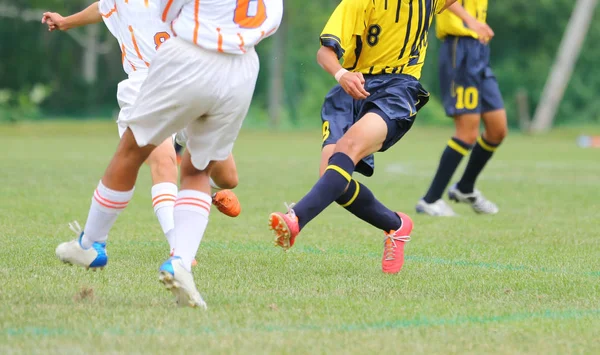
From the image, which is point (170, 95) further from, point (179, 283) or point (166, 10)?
point (179, 283)

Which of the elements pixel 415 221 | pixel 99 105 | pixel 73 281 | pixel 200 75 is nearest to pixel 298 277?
pixel 73 281

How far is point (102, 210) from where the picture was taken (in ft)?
15.0

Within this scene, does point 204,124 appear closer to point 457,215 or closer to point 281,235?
point 281,235

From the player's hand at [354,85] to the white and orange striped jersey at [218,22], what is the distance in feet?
3.47

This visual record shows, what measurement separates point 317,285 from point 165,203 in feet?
3.37

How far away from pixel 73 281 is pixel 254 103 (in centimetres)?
3446

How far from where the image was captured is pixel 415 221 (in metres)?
8.48

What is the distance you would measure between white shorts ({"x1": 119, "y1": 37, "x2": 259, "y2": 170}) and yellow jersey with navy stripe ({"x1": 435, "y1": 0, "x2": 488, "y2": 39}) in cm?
476

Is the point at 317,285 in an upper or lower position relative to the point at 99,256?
lower

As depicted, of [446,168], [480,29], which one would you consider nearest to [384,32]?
[480,29]

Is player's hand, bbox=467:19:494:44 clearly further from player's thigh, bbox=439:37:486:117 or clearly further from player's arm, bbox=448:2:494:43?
player's thigh, bbox=439:37:486:117

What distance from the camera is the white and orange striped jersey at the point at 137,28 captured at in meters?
5.70

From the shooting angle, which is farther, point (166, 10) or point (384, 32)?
point (384, 32)

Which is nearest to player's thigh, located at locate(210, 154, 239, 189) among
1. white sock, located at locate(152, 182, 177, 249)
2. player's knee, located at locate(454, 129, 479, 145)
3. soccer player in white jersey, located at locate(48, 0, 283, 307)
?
white sock, located at locate(152, 182, 177, 249)
